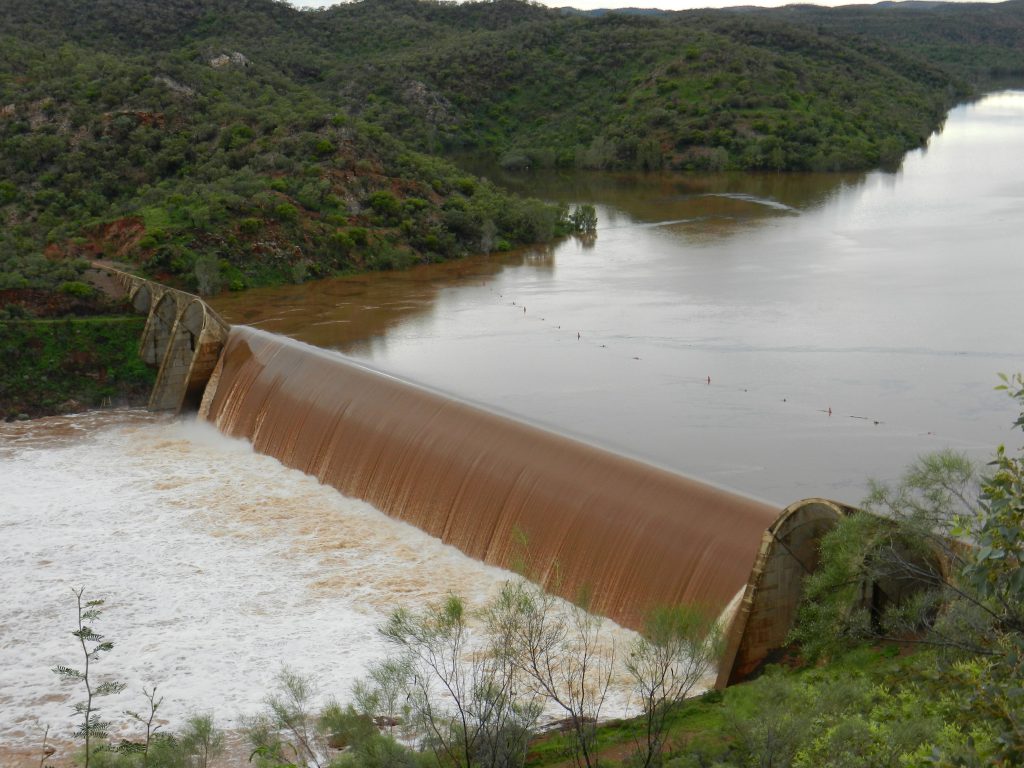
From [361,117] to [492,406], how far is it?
55.7 meters

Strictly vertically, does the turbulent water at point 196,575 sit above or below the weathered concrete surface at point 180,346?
below

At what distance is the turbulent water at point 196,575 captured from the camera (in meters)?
16.0

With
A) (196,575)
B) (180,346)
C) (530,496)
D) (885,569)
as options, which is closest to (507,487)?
(530,496)

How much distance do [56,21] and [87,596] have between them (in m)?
62.0

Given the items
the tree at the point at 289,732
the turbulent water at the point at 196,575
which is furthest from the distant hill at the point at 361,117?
the tree at the point at 289,732

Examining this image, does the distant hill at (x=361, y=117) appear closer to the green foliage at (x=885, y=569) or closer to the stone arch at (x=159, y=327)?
the stone arch at (x=159, y=327)

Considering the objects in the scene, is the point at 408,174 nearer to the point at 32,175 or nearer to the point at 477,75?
the point at 32,175

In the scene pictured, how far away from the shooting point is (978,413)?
2348 centimetres

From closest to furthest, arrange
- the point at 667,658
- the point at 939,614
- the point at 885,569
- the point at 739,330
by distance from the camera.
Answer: the point at 667,658 → the point at 939,614 → the point at 885,569 → the point at 739,330

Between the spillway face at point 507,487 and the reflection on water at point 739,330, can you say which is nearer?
the spillway face at point 507,487

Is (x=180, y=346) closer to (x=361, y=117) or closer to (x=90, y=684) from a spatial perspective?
(x=90, y=684)

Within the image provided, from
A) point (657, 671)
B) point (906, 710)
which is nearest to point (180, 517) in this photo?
point (657, 671)

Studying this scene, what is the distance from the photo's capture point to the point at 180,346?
96.5ft

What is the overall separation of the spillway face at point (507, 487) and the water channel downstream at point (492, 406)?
656mm
